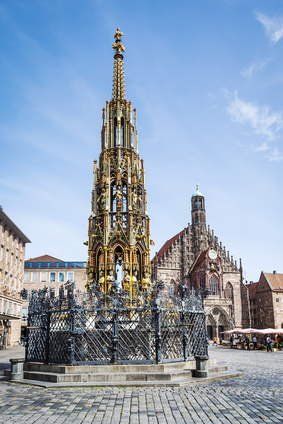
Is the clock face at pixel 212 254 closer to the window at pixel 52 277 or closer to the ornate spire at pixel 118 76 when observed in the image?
the window at pixel 52 277

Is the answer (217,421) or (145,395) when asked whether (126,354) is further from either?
(217,421)

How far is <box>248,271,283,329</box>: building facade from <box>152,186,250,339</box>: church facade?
15.9 ft

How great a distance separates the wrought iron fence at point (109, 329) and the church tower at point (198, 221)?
53176 millimetres

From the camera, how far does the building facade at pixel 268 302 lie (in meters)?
64.4

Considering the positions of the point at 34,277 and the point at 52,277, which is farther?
the point at 52,277

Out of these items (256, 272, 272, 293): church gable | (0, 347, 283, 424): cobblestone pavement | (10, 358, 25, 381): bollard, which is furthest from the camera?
(256, 272, 272, 293): church gable

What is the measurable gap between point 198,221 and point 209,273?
11244 mm

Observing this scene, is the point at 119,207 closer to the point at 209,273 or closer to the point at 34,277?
the point at 34,277

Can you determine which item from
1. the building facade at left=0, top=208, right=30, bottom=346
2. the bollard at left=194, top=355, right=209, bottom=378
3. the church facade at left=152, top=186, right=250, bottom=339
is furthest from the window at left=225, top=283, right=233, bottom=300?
the bollard at left=194, top=355, right=209, bottom=378

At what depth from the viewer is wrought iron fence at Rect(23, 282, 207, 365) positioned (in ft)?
41.7

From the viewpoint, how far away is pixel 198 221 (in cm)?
6962

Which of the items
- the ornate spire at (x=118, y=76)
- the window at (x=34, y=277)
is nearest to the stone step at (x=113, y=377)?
the ornate spire at (x=118, y=76)

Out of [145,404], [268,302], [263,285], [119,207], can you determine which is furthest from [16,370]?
[263,285]

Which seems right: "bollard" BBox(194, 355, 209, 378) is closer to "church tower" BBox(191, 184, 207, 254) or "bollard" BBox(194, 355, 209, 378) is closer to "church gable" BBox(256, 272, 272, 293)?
"church tower" BBox(191, 184, 207, 254)
